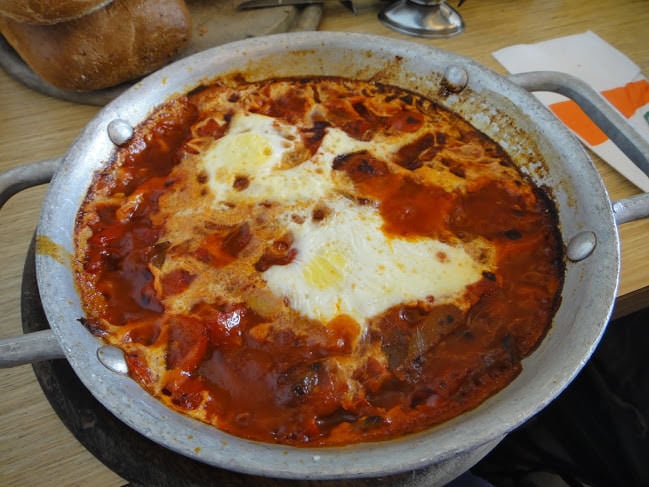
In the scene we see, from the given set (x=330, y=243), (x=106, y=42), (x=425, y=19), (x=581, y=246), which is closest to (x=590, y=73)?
(x=425, y=19)

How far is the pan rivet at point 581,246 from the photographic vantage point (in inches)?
31.8

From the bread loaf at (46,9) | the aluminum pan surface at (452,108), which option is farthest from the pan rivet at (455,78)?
the bread loaf at (46,9)

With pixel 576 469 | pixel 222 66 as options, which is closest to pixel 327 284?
pixel 222 66

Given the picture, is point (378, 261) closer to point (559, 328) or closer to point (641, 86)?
point (559, 328)

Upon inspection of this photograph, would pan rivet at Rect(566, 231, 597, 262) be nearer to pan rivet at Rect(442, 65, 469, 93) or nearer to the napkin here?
pan rivet at Rect(442, 65, 469, 93)

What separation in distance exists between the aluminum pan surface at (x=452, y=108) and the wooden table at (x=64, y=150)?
0.85ft

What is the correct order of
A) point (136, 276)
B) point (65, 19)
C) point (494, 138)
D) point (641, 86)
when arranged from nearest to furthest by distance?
1. point (136, 276)
2. point (494, 138)
3. point (65, 19)
4. point (641, 86)

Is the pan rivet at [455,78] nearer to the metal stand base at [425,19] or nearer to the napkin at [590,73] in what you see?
the napkin at [590,73]

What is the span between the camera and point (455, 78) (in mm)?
1084

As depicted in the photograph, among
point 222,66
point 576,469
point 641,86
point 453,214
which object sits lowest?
point 576,469

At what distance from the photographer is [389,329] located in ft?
2.61

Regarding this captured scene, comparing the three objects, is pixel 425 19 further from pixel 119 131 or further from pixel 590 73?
pixel 119 131

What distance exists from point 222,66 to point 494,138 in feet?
1.86

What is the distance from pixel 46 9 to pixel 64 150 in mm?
327
